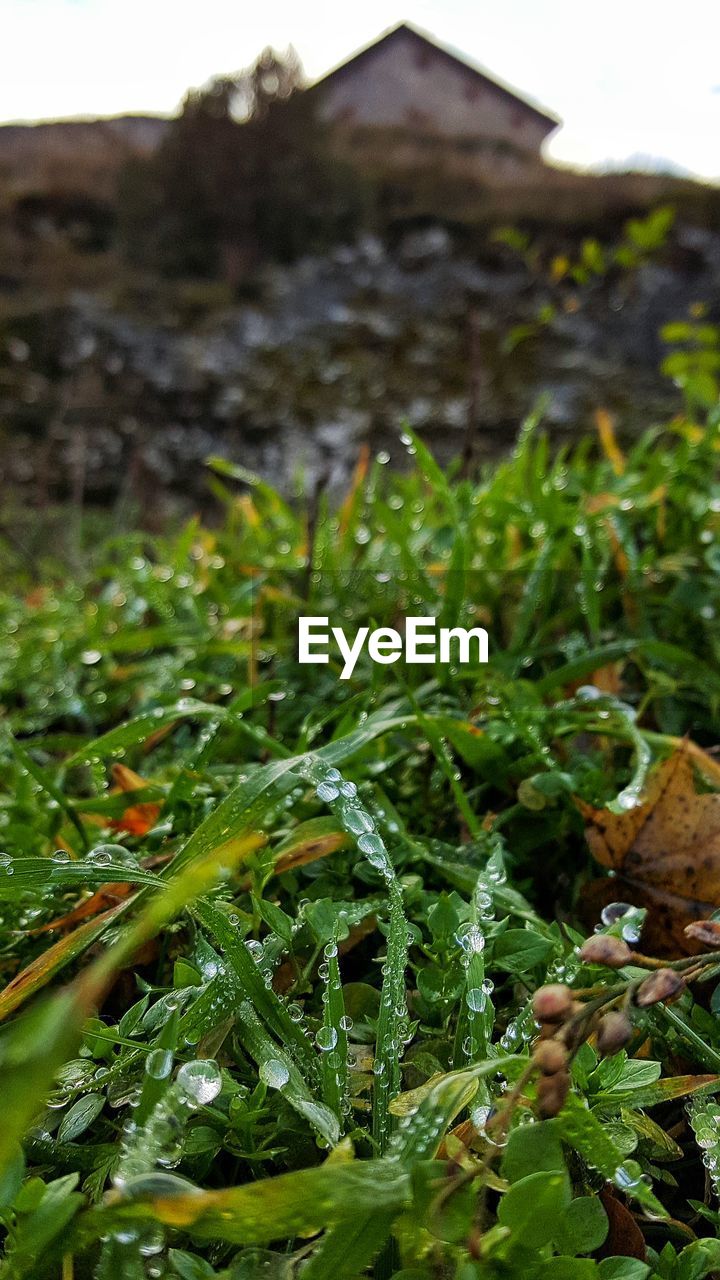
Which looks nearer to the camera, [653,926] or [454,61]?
[653,926]

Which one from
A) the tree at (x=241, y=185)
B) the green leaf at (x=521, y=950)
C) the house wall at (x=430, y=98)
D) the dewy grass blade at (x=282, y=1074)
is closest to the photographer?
the dewy grass blade at (x=282, y=1074)

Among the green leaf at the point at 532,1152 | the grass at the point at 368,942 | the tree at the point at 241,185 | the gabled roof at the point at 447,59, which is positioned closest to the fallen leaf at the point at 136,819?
the grass at the point at 368,942

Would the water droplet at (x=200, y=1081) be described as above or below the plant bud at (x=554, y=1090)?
below

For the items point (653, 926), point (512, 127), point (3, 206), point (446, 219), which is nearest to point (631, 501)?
point (653, 926)

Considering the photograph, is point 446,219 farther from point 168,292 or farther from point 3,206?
point 3,206

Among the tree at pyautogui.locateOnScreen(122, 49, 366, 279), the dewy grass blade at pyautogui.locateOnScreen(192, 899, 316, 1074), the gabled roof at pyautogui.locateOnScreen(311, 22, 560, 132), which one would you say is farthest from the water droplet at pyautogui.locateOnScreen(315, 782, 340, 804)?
the gabled roof at pyautogui.locateOnScreen(311, 22, 560, 132)

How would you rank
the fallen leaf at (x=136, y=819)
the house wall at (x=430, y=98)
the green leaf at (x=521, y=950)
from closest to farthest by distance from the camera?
the green leaf at (x=521, y=950), the fallen leaf at (x=136, y=819), the house wall at (x=430, y=98)

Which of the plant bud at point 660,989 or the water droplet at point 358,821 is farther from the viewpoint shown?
the water droplet at point 358,821

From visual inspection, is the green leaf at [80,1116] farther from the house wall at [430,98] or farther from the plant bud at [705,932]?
the house wall at [430,98]
